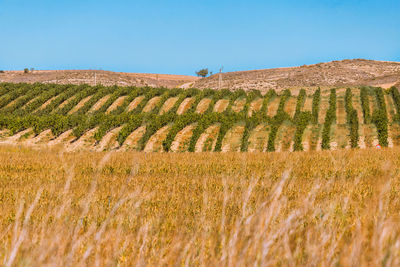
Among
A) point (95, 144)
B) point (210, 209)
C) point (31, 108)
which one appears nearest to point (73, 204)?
point (210, 209)

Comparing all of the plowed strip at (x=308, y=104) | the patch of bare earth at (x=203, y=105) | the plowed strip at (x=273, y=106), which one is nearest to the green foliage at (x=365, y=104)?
the plowed strip at (x=308, y=104)

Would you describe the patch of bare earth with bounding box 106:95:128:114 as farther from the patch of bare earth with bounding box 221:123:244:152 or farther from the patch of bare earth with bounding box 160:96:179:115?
the patch of bare earth with bounding box 221:123:244:152

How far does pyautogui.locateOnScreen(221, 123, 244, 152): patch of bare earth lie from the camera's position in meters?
22.7

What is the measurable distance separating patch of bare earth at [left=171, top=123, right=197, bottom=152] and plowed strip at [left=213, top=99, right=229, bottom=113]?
7987 millimetres

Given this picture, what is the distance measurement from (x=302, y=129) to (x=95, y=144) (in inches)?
550

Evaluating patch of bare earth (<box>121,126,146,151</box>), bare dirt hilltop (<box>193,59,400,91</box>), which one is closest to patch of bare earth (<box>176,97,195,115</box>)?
patch of bare earth (<box>121,126,146,151</box>)

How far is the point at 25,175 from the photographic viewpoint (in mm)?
7387

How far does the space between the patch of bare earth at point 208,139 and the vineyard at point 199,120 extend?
0.21ft

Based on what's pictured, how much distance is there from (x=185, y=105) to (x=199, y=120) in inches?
375

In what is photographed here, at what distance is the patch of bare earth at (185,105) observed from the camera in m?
34.2

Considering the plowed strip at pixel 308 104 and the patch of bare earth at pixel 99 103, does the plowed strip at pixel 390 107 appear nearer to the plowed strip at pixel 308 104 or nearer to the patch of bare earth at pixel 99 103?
the plowed strip at pixel 308 104

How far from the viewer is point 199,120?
26312 millimetres

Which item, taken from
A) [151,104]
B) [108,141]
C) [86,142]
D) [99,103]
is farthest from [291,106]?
[99,103]

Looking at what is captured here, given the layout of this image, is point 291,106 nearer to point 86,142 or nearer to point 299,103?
point 299,103
